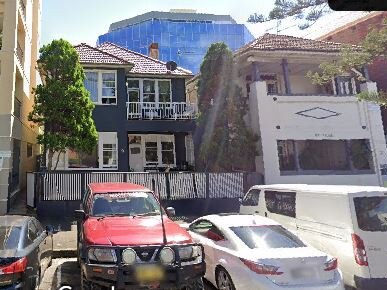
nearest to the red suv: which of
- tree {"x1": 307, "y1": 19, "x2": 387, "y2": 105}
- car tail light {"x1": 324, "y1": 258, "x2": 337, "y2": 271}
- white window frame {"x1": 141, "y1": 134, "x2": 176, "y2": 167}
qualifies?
car tail light {"x1": 324, "y1": 258, "x2": 337, "y2": 271}

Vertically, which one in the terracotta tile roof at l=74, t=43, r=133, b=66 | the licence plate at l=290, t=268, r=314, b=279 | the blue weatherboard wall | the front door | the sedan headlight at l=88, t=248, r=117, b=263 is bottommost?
the licence plate at l=290, t=268, r=314, b=279

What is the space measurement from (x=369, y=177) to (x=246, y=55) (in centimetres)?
887

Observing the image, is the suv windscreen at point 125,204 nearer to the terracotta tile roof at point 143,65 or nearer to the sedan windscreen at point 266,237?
the sedan windscreen at point 266,237

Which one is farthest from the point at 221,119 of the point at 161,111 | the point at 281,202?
the point at 281,202

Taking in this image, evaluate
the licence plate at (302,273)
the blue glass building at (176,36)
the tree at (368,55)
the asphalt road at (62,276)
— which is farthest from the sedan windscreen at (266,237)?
the blue glass building at (176,36)

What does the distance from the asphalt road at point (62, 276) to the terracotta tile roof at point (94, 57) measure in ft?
42.4

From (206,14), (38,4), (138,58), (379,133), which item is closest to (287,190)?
(379,133)

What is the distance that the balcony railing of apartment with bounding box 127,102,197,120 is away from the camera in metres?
20.1

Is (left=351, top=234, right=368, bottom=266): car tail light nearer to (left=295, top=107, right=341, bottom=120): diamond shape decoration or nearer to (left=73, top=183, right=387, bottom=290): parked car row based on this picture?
(left=73, top=183, right=387, bottom=290): parked car row

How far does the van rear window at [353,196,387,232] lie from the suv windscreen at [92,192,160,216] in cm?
376

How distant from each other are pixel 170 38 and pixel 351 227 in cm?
6694

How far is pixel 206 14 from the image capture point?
2975 inches

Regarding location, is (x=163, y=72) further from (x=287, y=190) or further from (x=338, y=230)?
(x=338, y=230)

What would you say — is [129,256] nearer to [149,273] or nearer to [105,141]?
[149,273]
